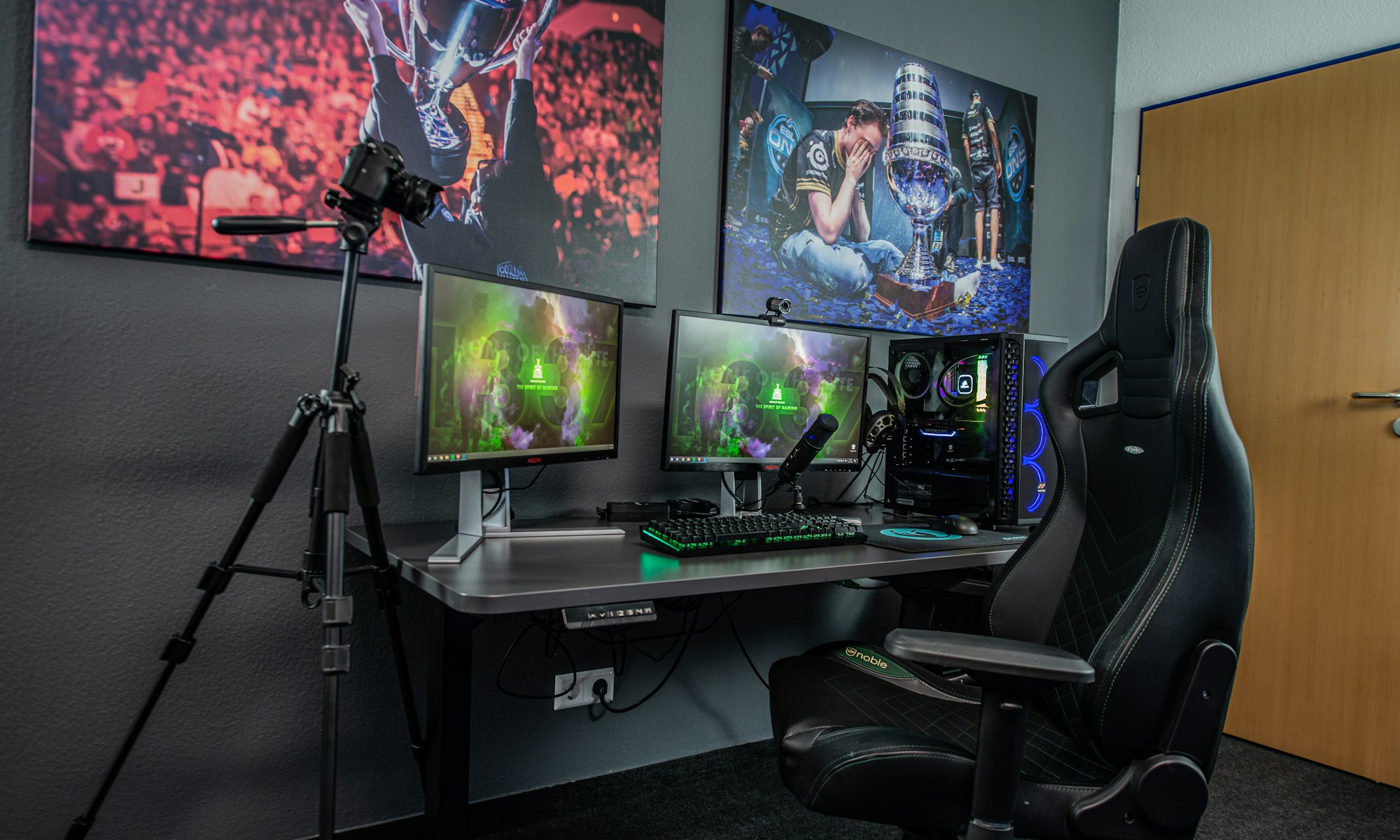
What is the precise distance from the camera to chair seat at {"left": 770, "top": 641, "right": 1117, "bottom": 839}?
100 cm

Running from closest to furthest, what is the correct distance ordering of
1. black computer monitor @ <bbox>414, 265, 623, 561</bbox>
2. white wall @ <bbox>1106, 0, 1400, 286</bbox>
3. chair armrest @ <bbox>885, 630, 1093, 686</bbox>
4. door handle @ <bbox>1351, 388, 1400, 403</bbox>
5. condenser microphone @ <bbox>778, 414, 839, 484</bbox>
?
chair armrest @ <bbox>885, 630, 1093, 686</bbox>
black computer monitor @ <bbox>414, 265, 623, 561</bbox>
condenser microphone @ <bbox>778, 414, 839, 484</bbox>
door handle @ <bbox>1351, 388, 1400, 403</bbox>
white wall @ <bbox>1106, 0, 1400, 286</bbox>

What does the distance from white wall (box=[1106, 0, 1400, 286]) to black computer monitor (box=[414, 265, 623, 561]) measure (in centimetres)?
239

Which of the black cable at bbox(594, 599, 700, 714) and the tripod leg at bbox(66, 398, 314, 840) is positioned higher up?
the tripod leg at bbox(66, 398, 314, 840)

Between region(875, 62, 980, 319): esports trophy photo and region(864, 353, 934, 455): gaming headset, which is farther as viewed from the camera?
region(875, 62, 980, 319): esports trophy photo

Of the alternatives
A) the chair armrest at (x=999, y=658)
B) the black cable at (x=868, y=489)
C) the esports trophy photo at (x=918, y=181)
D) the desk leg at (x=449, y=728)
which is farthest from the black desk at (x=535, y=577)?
the esports trophy photo at (x=918, y=181)

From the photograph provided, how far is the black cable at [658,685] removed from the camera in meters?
1.98

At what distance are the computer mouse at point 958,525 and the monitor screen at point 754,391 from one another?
12.4 inches

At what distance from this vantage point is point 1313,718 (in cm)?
237

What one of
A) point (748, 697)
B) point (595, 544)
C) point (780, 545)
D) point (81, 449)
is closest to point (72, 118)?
point (81, 449)

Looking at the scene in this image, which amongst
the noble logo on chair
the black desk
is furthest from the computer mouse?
the noble logo on chair

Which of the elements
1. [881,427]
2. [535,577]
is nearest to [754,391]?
[881,427]

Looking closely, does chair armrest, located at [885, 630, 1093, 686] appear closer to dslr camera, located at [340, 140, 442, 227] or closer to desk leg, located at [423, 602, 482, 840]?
desk leg, located at [423, 602, 482, 840]

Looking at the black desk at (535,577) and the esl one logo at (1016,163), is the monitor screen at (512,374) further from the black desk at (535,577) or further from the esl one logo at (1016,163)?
the esl one logo at (1016,163)

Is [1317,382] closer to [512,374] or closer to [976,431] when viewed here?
[976,431]
